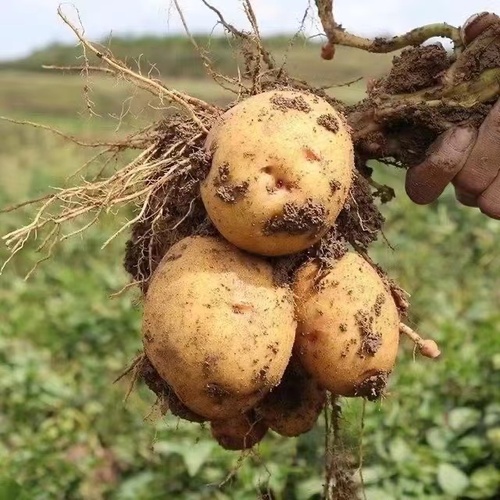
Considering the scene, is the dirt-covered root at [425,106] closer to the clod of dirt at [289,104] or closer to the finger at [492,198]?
the finger at [492,198]

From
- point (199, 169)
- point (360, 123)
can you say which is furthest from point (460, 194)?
point (199, 169)

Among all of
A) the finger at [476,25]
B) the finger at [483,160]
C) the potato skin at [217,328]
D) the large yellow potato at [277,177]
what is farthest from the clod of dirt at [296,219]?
the finger at [476,25]

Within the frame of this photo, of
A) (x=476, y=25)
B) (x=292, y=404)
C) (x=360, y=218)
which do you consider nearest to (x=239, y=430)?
(x=292, y=404)

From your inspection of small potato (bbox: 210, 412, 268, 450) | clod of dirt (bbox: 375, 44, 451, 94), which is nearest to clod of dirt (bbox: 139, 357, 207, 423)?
small potato (bbox: 210, 412, 268, 450)

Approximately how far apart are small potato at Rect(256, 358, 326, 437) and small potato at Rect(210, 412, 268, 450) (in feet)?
0.12

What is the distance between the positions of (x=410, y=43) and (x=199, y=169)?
0.70 metres

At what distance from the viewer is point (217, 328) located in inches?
60.7

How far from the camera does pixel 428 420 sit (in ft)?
9.58

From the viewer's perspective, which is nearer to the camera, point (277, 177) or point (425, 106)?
point (277, 177)

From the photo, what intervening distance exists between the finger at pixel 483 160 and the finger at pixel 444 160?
0.06 ft

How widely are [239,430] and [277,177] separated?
2.16 feet

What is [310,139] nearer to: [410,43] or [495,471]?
[410,43]

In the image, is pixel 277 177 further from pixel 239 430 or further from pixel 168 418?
pixel 168 418

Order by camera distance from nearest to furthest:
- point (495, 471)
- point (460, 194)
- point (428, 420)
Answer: point (460, 194) → point (495, 471) → point (428, 420)
